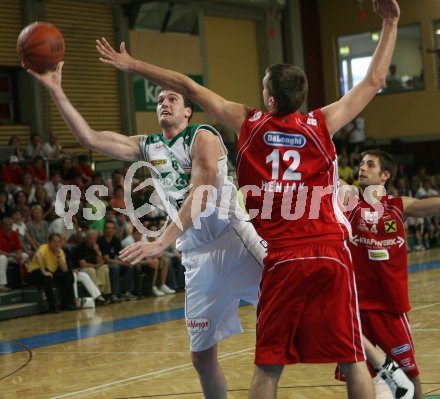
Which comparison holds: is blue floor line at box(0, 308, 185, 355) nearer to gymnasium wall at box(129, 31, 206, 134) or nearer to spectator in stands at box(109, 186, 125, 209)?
spectator in stands at box(109, 186, 125, 209)

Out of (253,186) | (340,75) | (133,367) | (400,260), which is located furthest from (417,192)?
(253,186)

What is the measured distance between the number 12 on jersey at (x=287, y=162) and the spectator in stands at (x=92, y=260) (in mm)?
10426

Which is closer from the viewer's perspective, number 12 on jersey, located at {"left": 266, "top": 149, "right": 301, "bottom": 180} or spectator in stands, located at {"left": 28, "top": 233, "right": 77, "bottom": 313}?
number 12 on jersey, located at {"left": 266, "top": 149, "right": 301, "bottom": 180}

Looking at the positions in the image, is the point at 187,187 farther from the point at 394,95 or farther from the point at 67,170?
the point at 394,95

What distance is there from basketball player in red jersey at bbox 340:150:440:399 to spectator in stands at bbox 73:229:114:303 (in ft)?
30.2

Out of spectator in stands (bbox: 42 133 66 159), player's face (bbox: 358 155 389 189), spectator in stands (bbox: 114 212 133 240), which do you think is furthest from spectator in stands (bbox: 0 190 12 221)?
player's face (bbox: 358 155 389 189)

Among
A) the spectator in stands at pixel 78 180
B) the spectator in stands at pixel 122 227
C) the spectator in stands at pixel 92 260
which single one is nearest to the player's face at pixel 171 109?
the spectator in stands at pixel 92 260

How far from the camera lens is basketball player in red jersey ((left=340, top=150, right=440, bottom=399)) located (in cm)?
557

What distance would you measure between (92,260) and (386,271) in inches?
376

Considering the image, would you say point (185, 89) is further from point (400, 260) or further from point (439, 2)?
point (439, 2)

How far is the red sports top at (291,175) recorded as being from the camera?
4.29 meters

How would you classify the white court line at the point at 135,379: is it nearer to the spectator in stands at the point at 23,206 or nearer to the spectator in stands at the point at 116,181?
the spectator in stands at the point at 23,206

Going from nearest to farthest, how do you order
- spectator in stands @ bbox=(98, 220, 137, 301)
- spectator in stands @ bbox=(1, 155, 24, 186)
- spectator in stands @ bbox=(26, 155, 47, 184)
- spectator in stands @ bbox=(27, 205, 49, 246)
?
1. spectator in stands @ bbox=(27, 205, 49, 246)
2. spectator in stands @ bbox=(98, 220, 137, 301)
3. spectator in stands @ bbox=(1, 155, 24, 186)
4. spectator in stands @ bbox=(26, 155, 47, 184)

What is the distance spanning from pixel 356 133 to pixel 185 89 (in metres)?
22.4
